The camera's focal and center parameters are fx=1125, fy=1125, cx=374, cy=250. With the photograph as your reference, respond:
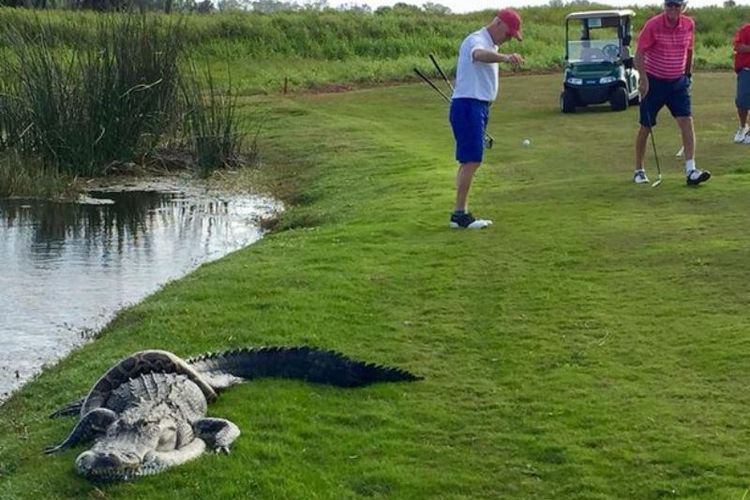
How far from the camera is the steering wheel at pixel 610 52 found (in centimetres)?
2149

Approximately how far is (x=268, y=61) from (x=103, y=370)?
27653mm

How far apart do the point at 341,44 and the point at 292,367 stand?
3111cm

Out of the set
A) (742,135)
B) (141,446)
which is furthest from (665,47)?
(141,446)

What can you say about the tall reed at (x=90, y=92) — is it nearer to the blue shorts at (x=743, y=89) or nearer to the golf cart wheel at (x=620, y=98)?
the blue shorts at (x=743, y=89)

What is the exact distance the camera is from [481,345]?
5812 mm

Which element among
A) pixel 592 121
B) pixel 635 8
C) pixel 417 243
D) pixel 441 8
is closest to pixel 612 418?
pixel 417 243

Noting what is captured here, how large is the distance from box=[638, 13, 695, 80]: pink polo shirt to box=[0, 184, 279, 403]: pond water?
162 inches

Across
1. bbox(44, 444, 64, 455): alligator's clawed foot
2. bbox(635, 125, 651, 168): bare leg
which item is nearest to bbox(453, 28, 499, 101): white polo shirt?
bbox(635, 125, 651, 168): bare leg

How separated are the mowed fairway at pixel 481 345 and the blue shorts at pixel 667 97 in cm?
68

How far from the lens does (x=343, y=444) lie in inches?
177

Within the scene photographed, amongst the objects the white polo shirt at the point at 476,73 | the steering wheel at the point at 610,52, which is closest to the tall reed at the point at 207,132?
the white polo shirt at the point at 476,73

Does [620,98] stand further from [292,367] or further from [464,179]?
[292,367]

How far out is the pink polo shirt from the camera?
31.3 feet

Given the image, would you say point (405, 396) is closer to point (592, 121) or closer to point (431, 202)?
point (431, 202)
